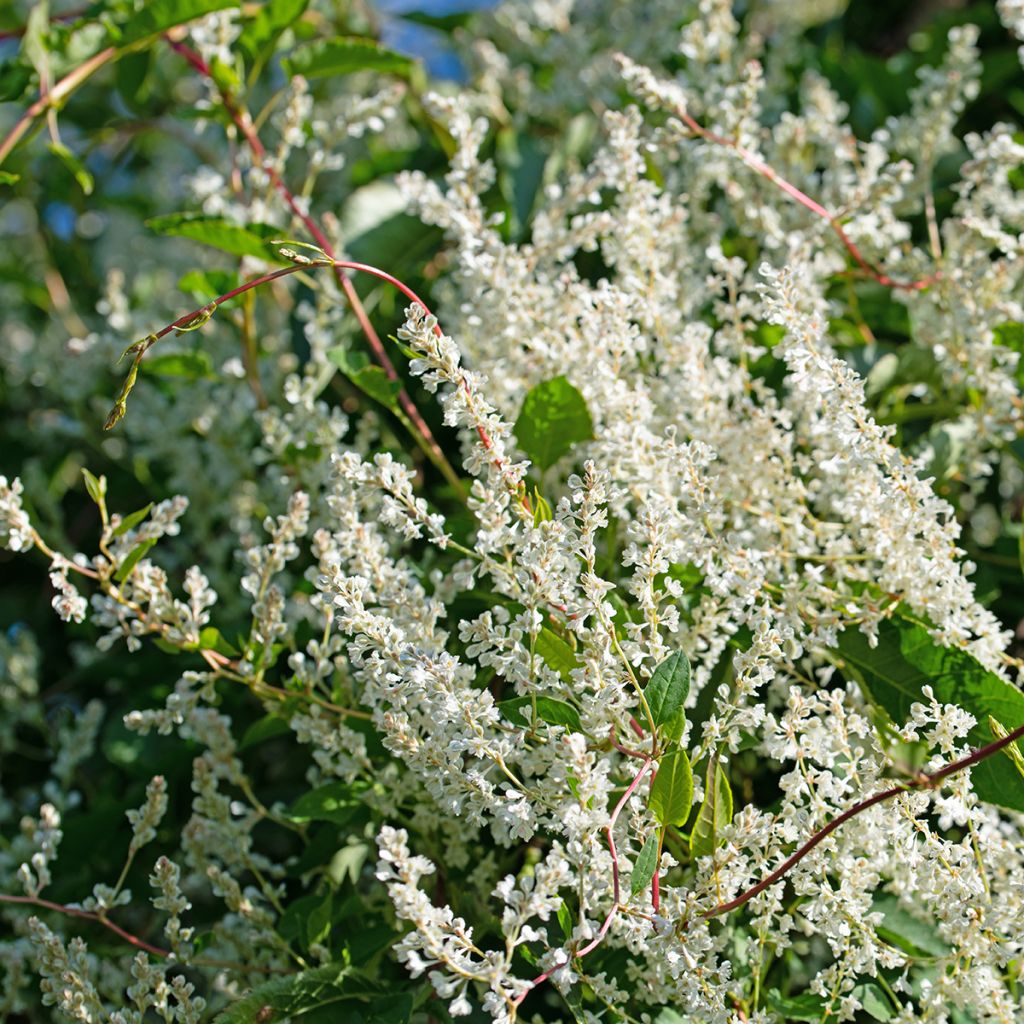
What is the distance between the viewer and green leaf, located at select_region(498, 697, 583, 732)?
854 mm

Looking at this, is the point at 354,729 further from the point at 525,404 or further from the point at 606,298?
the point at 606,298

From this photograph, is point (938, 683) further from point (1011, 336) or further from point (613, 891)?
point (1011, 336)

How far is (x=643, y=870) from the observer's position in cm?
78

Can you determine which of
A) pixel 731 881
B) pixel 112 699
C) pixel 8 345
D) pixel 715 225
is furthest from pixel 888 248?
pixel 8 345

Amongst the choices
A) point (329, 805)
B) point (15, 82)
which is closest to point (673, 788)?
point (329, 805)

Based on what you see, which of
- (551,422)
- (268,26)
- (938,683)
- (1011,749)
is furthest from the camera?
(268,26)

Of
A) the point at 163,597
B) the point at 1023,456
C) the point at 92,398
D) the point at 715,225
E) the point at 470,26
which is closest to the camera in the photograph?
the point at 163,597

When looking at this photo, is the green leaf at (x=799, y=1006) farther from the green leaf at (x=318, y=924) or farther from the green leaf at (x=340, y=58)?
the green leaf at (x=340, y=58)

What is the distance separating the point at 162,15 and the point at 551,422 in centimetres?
77

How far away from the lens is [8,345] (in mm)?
2041

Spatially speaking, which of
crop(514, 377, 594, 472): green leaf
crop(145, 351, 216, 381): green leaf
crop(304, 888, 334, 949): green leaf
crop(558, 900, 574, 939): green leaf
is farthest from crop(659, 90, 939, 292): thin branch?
crop(304, 888, 334, 949): green leaf

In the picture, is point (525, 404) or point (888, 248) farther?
point (888, 248)

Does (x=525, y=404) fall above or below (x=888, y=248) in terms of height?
below

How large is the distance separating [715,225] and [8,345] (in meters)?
1.37
